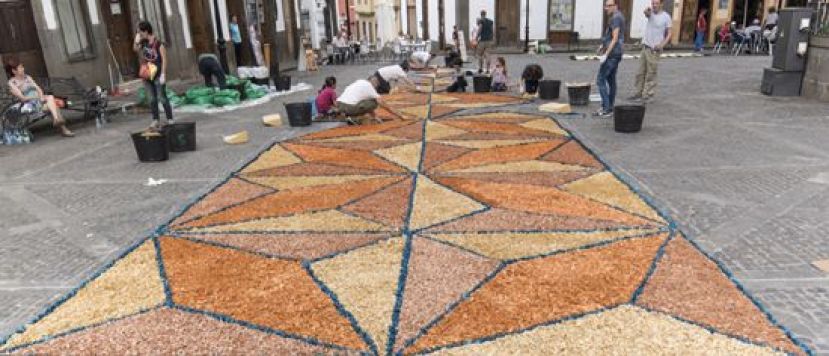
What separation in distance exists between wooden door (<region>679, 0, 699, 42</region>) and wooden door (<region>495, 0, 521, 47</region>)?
814cm

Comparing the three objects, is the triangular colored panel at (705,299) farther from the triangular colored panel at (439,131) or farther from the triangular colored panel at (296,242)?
the triangular colored panel at (439,131)

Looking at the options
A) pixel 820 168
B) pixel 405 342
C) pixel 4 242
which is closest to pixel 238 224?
pixel 4 242

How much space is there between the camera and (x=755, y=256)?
15.6 ft

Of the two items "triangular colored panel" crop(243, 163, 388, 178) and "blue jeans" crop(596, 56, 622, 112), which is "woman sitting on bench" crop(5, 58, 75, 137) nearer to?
"triangular colored panel" crop(243, 163, 388, 178)

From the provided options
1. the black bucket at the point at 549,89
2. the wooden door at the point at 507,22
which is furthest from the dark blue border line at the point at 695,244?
the wooden door at the point at 507,22

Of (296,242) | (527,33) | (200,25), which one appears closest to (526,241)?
(296,242)

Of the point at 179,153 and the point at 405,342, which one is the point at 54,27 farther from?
the point at 405,342

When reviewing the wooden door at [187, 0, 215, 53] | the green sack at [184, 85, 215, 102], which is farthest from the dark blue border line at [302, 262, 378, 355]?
the wooden door at [187, 0, 215, 53]

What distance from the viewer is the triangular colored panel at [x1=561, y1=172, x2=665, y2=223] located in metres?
5.81

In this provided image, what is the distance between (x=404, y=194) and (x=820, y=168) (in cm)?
505

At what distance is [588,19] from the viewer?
2992 cm

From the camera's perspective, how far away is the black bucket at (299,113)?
34.3ft

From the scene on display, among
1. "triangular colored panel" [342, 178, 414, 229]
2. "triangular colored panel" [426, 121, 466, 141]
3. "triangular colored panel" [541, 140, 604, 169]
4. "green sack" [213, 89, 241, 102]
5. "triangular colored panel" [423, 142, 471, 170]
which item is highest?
"green sack" [213, 89, 241, 102]

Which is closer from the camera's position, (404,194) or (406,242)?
(406,242)
